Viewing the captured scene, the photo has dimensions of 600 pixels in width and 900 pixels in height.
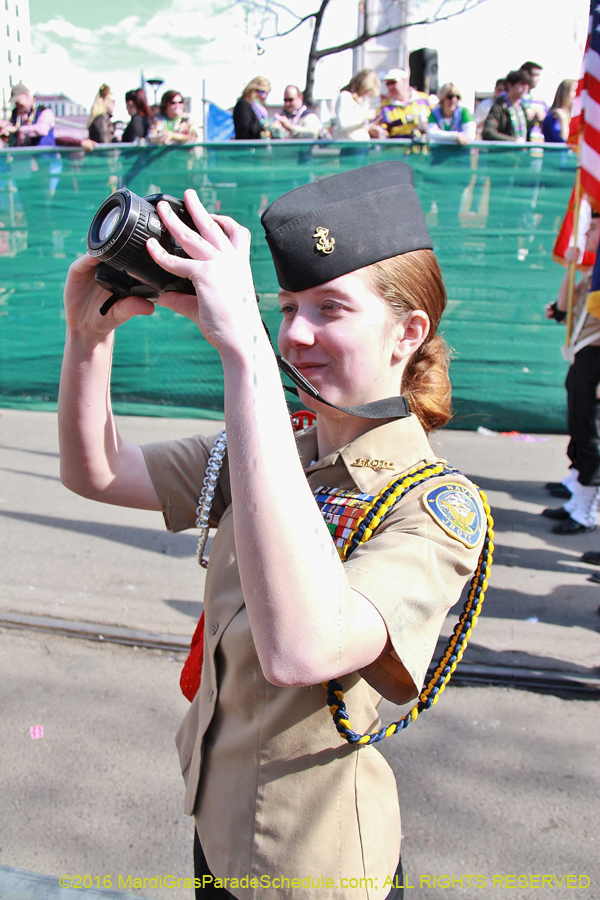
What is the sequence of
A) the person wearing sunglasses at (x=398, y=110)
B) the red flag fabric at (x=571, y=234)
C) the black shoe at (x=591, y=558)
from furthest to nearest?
the person wearing sunglasses at (x=398, y=110) → the red flag fabric at (x=571, y=234) → the black shoe at (x=591, y=558)

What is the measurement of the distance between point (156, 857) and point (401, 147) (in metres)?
5.70

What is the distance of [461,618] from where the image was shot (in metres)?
1.41

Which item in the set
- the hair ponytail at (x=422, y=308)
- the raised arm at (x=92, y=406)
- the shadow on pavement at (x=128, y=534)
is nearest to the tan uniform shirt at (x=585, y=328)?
the shadow on pavement at (x=128, y=534)

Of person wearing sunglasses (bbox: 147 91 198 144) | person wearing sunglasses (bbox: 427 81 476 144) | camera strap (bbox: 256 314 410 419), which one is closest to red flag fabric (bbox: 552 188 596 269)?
person wearing sunglasses (bbox: 427 81 476 144)

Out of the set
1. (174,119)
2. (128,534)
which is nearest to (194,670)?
(128,534)

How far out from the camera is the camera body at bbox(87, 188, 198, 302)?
1.06m

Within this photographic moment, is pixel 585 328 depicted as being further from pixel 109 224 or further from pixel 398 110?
pixel 109 224

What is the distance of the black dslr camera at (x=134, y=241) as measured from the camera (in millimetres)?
1062

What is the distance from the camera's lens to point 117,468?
1566 millimetres

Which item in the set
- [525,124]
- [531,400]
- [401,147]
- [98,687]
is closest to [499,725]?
Answer: [98,687]

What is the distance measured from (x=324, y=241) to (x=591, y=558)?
3.62m

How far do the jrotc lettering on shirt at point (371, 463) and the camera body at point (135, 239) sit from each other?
1.39 feet

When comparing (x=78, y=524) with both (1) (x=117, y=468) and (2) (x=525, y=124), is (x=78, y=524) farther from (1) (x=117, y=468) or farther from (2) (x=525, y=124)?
(2) (x=525, y=124)

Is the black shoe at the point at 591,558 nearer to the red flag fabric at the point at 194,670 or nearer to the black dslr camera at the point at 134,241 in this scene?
the red flag fabric at the point at 194,670
